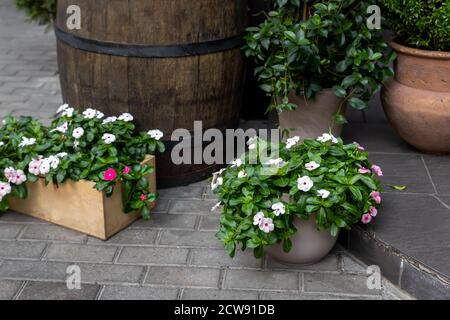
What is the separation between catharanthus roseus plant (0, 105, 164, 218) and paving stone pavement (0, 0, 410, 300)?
162 mm

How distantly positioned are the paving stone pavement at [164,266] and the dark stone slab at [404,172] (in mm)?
509

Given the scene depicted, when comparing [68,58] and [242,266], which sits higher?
[68,58]

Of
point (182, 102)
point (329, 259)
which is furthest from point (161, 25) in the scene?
point (329, 259)

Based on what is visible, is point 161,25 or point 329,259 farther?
point 161,25

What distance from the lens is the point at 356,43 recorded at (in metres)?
3.28

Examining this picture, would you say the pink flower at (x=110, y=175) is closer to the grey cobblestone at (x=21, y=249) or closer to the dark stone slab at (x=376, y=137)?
the grey cobblestone at (x=21, y=249)

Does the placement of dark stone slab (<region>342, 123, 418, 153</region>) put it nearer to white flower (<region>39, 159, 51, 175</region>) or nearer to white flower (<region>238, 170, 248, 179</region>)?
white flower (<region>238, 170, 248, 179</region>)

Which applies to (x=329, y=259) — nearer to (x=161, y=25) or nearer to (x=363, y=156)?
(x=363, y=156)

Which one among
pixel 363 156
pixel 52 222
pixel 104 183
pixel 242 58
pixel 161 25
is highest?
pixel 161 25

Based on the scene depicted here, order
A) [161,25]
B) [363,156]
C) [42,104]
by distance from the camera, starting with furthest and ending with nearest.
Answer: [42,104] < [161,25] < [363,156]

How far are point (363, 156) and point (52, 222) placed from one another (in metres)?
1.56

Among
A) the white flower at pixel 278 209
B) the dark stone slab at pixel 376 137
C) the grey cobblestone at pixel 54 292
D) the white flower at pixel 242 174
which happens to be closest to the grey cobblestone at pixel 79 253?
the grey cobblestone at pixel 54 292

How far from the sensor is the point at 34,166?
122 inches

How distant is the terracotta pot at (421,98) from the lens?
3.35 metres
